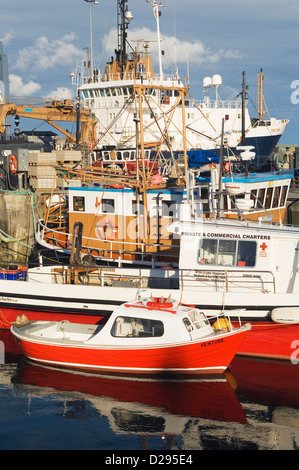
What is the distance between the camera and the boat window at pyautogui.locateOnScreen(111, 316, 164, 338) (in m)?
15.3

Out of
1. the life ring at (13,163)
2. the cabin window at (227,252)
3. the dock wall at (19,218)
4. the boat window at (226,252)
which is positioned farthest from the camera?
the life ring at (13,163)

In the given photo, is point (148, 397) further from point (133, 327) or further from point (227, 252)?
point (227, 252)

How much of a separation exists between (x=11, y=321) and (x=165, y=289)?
583 centimetres

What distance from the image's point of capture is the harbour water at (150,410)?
12219 mm

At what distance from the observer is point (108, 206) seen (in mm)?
22516

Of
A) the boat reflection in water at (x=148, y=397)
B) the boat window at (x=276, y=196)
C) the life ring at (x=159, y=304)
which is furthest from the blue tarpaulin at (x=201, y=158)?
Result: the boat reflection in water at (x=148, y=397)

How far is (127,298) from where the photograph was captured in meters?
17.0

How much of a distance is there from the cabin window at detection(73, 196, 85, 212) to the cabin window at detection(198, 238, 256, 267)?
7.72m

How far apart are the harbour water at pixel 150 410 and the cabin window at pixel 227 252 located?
10.2 feet

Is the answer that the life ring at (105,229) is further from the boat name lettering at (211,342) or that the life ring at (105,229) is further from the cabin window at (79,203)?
the boat name lettering at (211,342)

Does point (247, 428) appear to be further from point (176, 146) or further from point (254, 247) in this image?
point (176, 146)

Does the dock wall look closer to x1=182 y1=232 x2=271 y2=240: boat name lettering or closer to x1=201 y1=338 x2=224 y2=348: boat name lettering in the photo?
x1=182 y1=232 x2=271 y2=240: boat name lettering

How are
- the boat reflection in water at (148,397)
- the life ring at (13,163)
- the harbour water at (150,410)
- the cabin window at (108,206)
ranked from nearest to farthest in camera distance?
the harbour water at (150,410) < the boat reflection in water at (148,397) < the cabin window at (108,206) < the life ring at (13,163)

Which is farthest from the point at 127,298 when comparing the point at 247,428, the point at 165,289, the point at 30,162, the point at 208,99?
the point at 208,99
